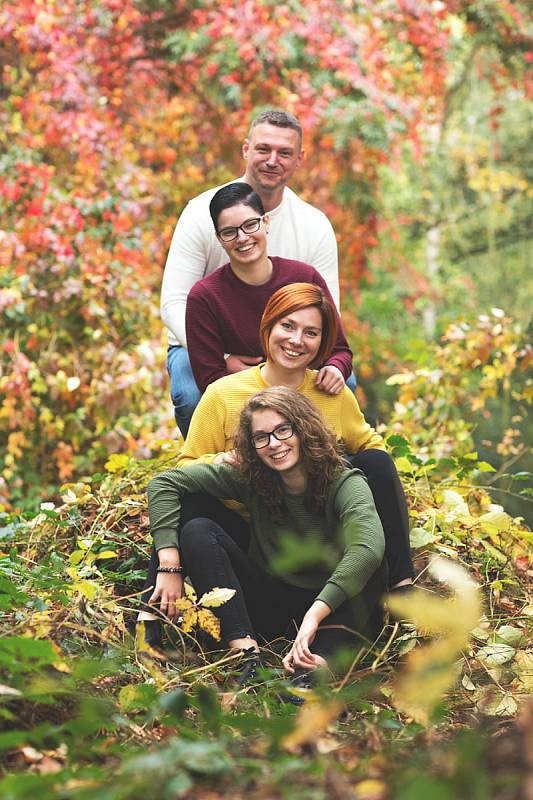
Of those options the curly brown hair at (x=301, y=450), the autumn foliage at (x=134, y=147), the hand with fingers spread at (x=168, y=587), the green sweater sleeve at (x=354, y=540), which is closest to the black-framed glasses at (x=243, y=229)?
the curly brown hair at (x=301, y=450)

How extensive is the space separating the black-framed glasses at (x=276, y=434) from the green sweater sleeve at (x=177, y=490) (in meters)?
0.15

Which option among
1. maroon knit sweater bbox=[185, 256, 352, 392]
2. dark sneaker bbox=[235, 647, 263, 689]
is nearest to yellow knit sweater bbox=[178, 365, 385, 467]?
maroon knit sweater bbox=[185, 256, 352, 392]

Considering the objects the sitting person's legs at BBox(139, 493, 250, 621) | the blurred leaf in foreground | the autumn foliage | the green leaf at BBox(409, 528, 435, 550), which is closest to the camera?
the blurred leaf in foreground

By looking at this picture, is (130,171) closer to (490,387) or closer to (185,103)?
(185,103)

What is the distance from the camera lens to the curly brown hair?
3.01 m

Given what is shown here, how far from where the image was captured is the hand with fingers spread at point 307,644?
280 cm

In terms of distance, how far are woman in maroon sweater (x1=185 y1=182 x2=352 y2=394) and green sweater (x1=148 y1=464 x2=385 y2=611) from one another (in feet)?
1.75

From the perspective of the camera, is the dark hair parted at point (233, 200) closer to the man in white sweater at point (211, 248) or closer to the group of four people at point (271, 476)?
the group of four people at point (271, 476)

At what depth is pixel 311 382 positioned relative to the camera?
134 inches

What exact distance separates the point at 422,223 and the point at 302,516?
13.8m

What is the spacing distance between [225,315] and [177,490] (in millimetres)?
708

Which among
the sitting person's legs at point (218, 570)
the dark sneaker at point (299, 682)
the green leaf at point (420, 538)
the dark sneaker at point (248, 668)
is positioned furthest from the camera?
the green leaf at point (420, 538)

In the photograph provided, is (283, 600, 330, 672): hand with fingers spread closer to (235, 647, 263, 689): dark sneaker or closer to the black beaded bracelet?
(235, 647, 263, 689): dark sneaker

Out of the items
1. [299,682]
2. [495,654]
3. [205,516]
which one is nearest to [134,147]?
[205,516]
